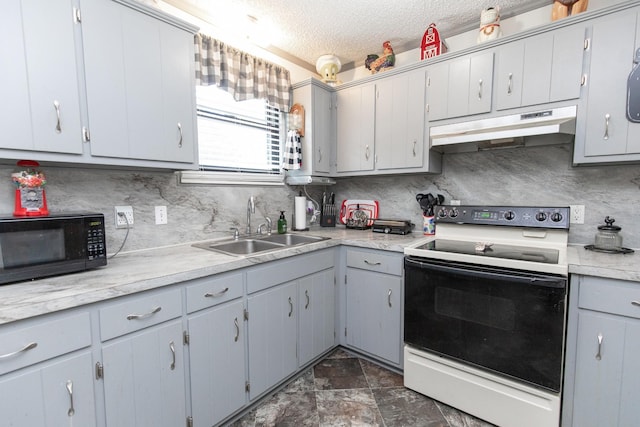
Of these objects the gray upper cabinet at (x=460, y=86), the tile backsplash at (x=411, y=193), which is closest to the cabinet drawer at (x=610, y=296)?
the tile backsplash at (x=411, y=193)

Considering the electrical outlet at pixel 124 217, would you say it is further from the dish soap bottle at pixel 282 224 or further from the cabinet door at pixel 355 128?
the cabinet door at pixel 355 128

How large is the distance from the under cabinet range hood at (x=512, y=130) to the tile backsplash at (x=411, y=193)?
11cm

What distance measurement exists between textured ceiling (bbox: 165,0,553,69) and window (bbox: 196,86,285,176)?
0.51m

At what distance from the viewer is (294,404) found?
178 centimetres

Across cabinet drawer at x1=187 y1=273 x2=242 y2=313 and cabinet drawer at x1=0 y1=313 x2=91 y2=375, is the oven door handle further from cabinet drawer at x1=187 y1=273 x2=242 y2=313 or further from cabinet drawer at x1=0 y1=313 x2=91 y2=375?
cabinet drawer at x1=0 y1=313 x2=91 y2=375

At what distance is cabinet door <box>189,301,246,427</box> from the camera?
55.7 inches

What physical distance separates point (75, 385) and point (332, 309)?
5.09 feet

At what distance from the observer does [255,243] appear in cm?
222

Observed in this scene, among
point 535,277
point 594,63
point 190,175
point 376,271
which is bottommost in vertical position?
point 376,271

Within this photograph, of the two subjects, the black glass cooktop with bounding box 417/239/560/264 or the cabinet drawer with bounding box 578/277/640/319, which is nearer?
the cabinet drawer with bounding box 578/277/640/319

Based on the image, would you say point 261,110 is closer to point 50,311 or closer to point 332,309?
point 332,309

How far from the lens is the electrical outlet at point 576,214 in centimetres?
189

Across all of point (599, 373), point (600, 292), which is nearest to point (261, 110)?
point (600, 292)

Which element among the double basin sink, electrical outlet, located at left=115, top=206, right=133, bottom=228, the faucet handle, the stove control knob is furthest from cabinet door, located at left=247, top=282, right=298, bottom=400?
the stove control knob
